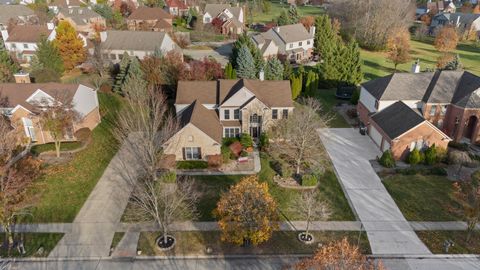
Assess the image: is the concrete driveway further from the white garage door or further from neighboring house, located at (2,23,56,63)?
neighboring house, located at (2,23,56,63)

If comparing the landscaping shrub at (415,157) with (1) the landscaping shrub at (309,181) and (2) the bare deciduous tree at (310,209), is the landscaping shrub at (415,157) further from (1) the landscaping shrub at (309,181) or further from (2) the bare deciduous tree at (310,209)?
(2) the bare deciduous tree at (310,209)

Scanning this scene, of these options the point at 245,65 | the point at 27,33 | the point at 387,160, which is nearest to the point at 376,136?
the point at 387,160

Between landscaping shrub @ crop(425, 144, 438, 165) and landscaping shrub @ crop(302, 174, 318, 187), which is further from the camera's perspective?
landscaping shrub @ crop(425, 144, 438, 165)

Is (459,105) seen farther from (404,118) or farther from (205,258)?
(205,258)

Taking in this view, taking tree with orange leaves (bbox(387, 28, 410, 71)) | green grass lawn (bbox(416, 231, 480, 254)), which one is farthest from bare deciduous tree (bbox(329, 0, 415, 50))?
green grass lawn (bbox(416, 231, 480, 254))

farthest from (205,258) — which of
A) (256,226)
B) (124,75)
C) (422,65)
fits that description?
(422,65)

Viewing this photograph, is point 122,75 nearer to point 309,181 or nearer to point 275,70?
point 275,70

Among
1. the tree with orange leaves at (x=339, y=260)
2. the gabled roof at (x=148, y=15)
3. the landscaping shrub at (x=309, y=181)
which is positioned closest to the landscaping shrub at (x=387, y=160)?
the landscaping shrub at (x=309, y=181)
